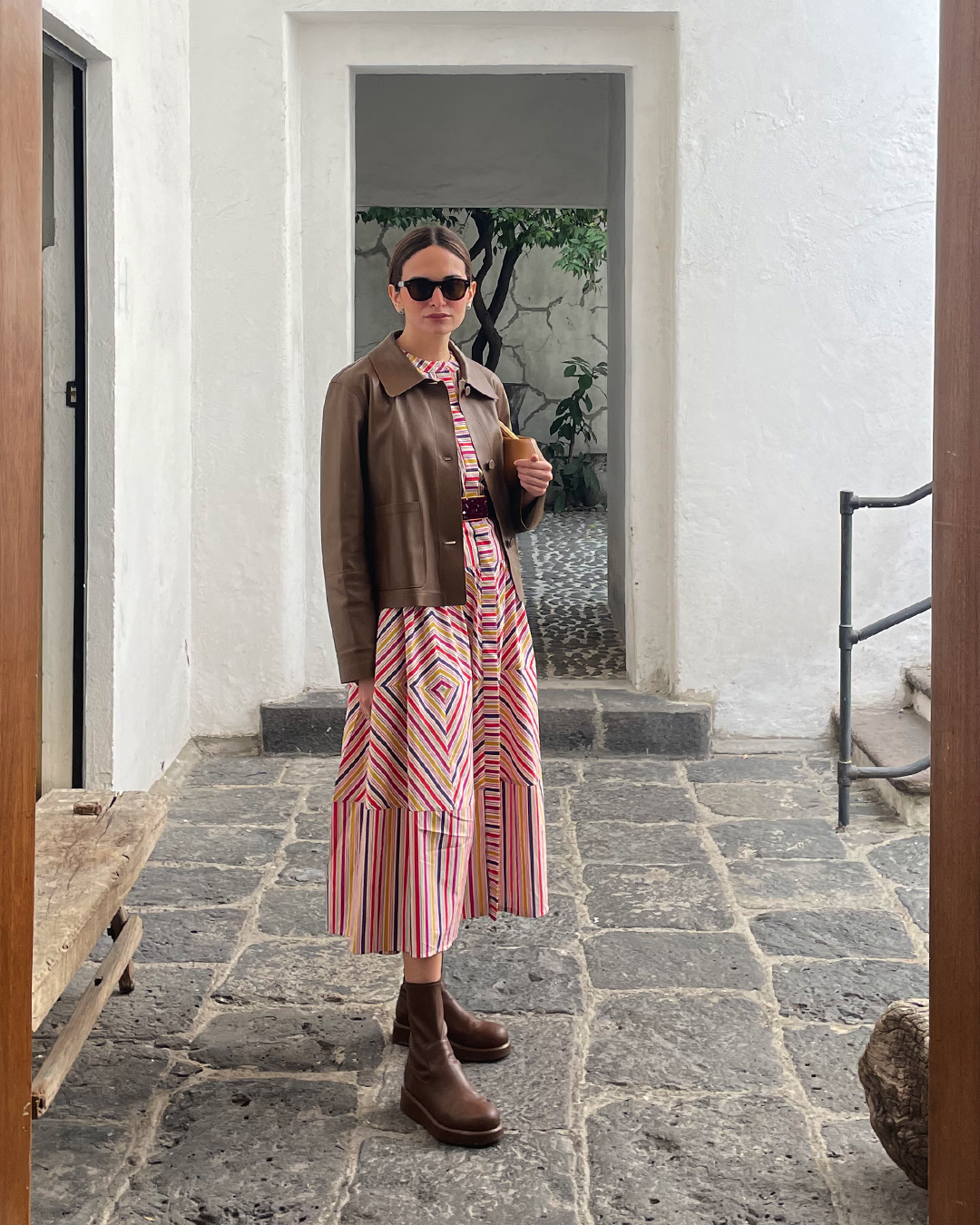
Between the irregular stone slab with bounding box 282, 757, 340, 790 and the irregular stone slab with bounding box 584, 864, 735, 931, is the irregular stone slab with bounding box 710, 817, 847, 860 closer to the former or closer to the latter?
the irregular stone slab with bounding box 584, 864, 735, 931

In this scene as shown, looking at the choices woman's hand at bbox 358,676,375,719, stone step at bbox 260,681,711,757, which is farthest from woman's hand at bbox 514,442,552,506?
stone step at bbox 260,681,711,757

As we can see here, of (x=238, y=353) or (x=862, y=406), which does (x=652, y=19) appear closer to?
(x=862, y=406)

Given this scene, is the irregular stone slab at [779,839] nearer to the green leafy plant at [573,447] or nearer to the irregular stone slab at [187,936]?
the irregular stone slab at [187,936]

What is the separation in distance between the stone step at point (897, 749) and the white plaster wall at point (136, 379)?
2595mm

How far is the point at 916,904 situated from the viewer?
12.7 ft

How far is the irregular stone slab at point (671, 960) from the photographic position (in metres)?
3.35

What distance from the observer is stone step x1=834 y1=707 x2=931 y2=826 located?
4.60 m

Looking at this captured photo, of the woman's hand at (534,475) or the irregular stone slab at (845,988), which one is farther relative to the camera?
the irregular stone slab at (845,988)

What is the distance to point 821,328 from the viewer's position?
5.54m

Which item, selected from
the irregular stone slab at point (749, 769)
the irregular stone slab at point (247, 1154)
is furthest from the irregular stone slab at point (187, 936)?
the irregular stone slab at point (749, 769)

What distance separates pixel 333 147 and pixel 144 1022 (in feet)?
12.3

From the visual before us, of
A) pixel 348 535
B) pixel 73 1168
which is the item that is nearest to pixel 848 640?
pixel 348 535

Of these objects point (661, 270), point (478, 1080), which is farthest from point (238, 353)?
point (478, 1080)

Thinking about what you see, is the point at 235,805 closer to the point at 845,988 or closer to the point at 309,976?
the point at 309,976
